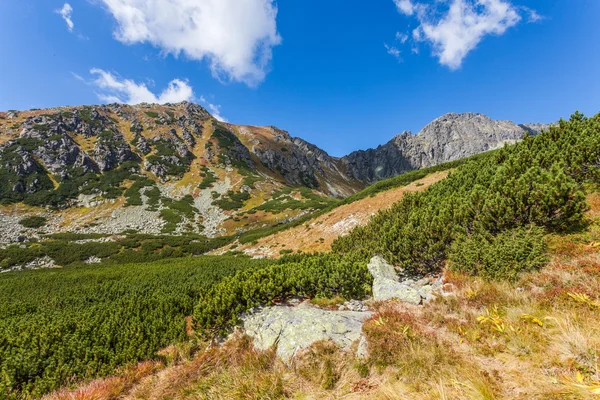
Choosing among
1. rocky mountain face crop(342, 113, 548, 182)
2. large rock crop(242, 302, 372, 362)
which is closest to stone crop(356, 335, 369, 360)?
large rock crop(242, 302, 372, 362)

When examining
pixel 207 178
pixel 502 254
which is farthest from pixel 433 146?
pixel 502 254

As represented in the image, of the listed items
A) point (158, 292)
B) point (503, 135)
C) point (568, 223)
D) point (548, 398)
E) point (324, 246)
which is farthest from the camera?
point (503, 135)

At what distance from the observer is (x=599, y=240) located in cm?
666

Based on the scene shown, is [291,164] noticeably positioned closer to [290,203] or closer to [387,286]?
[290,203]

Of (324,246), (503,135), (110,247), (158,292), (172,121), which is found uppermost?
(172,121)

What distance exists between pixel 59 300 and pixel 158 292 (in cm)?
479

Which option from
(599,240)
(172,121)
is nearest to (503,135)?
(172,121)

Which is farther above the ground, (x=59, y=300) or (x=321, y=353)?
(x=59, y=300)

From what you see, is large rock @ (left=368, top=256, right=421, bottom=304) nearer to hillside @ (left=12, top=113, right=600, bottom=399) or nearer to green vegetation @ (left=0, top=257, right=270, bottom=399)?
hillside @ (left=12, top=113, right=600, bottom=399)

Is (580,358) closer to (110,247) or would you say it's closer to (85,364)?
(85,364)

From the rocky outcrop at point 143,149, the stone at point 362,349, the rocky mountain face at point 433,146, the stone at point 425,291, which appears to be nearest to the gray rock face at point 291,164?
the rocky outcrop at point 143,149

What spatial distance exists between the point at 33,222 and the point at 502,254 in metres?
71.9

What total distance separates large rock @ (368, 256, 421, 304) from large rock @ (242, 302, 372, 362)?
1.42m

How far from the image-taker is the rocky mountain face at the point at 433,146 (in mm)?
180125
